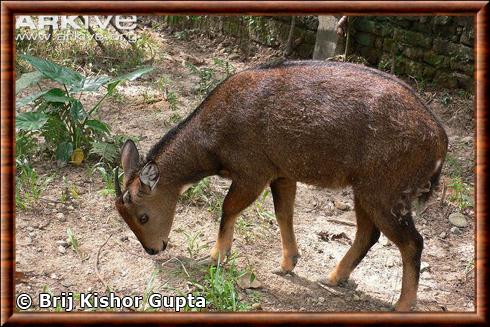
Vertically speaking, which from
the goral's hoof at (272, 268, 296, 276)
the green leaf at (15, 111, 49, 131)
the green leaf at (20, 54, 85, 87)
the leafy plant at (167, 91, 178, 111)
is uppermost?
the green leaf at (20, 54, 85, 87)

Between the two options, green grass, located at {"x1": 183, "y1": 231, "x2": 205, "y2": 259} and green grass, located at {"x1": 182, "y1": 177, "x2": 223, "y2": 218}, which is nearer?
green grass, located at {"x1": 183, "y1": 231, "x2": 205, "y2": 259}

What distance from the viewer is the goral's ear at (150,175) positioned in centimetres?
655

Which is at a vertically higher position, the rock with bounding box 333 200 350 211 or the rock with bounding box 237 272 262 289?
the rock with bounding box 333 200 350 211

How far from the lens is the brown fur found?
629cm

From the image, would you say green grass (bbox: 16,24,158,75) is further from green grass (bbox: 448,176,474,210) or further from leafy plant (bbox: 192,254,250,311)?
green grass (bbox: 448,176,474,210)

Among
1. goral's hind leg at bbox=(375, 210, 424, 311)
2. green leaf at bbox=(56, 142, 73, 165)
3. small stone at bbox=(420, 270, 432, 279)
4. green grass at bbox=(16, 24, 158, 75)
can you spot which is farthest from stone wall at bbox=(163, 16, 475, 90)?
goral's hind leg at bbox=(375, 210, 424, 311)

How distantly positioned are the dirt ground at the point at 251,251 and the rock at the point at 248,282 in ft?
0.20

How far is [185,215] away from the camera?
7.93 metres

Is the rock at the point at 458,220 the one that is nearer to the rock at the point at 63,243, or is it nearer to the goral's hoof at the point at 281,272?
the goral's hoof at the point at 281,272

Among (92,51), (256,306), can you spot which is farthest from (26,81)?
(256,306)

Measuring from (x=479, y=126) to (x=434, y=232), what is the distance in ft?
9.97

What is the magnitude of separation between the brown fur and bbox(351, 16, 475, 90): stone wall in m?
4.33

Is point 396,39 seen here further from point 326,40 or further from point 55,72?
point 55,72

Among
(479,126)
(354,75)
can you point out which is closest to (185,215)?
(354,75)
